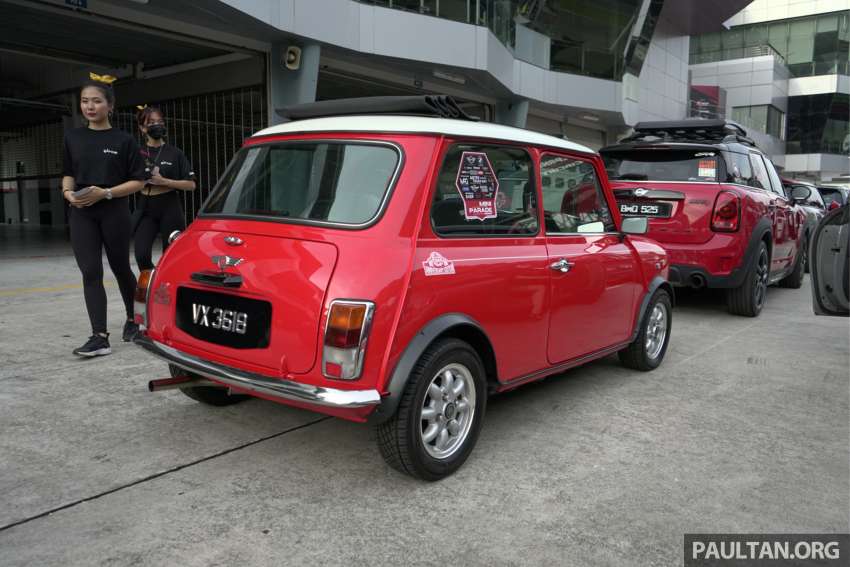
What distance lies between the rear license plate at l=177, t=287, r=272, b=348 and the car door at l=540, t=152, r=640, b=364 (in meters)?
1.63

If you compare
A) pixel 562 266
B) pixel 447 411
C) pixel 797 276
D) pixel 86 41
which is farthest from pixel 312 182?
pixel 86 41

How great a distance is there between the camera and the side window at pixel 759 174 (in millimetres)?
7496

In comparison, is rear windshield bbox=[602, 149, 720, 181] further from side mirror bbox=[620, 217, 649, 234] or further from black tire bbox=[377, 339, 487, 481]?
black tire bbox=[377, 339, 487, 481]

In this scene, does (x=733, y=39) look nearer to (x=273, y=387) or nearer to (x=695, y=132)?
(x=695, y=132)

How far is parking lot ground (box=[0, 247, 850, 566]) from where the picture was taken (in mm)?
2531

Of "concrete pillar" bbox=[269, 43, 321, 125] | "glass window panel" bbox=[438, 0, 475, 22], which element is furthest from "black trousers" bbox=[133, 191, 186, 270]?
"glass window panel" bbox=[438, 0, 475, 22]

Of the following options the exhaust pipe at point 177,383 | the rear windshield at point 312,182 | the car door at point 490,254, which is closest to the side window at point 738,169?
the car door at point 490,254

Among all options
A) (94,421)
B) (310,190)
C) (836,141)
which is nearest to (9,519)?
(94,421)

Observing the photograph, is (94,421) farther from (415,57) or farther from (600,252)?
(415,57)

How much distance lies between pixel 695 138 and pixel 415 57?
28.9 feet

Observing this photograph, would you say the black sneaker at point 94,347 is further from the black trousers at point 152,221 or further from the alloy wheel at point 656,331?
the alloy wheel at point 656,331

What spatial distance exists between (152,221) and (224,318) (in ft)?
9.46

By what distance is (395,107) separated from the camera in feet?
11.5

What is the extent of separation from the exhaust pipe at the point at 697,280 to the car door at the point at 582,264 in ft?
8.31
